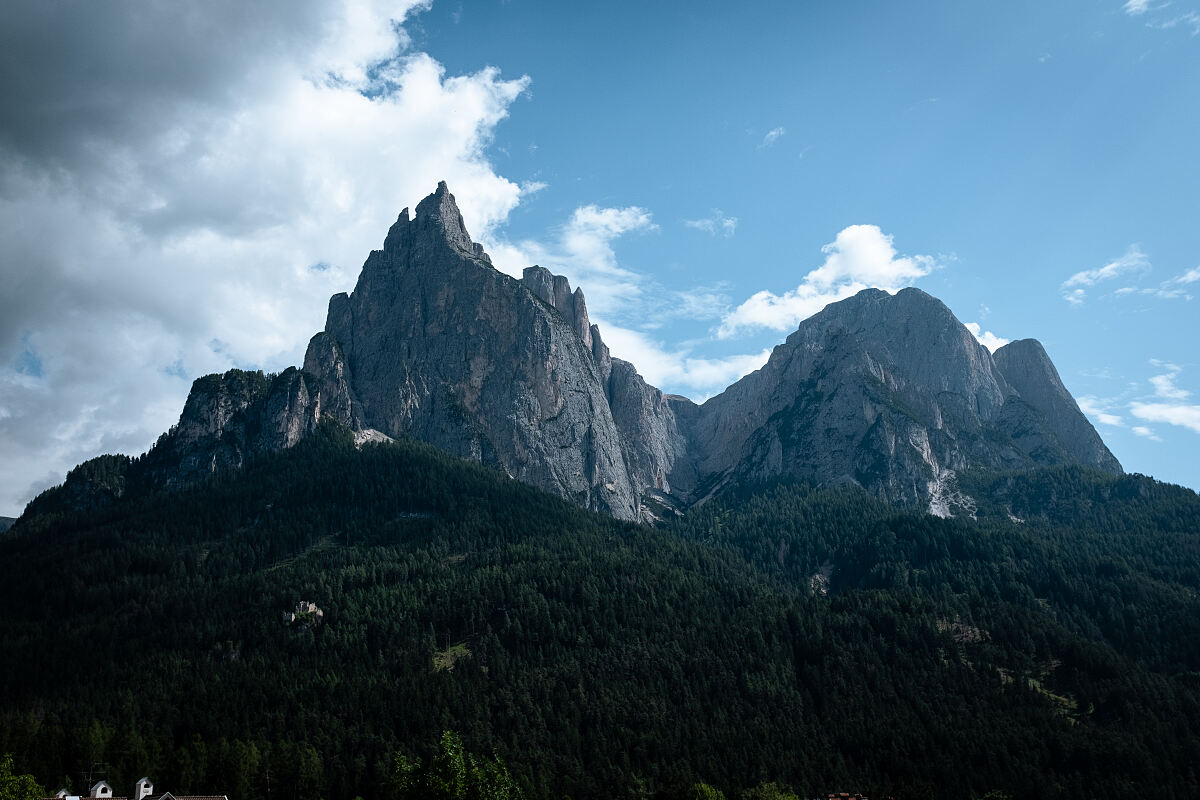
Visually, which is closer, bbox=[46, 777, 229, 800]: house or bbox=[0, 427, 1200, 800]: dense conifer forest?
bbox=[46, 777, 229, 800]: house

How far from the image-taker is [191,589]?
200m

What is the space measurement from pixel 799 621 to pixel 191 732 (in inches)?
4543

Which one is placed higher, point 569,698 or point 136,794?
point 569,698

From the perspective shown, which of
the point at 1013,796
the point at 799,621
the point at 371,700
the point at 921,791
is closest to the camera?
the point at 921,791

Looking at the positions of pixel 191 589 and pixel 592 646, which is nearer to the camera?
pixel 592 646

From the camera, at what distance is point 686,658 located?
18050cm

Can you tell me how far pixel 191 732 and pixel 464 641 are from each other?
55552 mm

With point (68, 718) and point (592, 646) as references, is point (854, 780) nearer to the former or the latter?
point (592, 646)

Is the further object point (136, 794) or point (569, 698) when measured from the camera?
point (569, 698)

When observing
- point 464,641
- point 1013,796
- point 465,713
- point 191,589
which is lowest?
point 1013,796

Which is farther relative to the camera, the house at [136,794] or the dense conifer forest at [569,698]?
the dense conifer forest at [569,698]

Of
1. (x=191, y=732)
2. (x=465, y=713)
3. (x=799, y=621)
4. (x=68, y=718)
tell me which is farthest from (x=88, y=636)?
(x=799, y=621)

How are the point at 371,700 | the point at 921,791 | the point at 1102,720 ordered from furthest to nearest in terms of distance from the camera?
the point at 1102,720 < the point at 371,700 < the point at 921,791

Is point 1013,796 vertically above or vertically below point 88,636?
below
